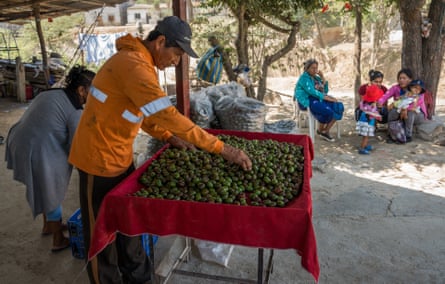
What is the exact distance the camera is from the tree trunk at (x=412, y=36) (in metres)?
6.42

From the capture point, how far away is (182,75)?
11.5ft

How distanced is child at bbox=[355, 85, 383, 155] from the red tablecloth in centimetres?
438

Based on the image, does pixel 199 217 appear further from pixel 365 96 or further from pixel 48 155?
pixel 365 96

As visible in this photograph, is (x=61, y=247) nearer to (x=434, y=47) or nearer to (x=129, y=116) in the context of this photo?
(x=129, y=116)

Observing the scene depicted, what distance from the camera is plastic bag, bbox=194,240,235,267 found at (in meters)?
2.97

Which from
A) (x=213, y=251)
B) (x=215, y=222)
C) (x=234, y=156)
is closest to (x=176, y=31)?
(x=234, y=156)

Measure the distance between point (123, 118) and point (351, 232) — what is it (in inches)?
96.7

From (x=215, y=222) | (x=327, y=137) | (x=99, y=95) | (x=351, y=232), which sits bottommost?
(x=351, y=232)

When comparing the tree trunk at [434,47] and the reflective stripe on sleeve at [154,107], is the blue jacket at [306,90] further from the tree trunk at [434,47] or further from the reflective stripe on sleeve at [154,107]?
the reflective stripe on sleeve at [154,107]

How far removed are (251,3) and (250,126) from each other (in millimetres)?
2573

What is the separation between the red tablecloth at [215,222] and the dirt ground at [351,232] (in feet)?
3.65

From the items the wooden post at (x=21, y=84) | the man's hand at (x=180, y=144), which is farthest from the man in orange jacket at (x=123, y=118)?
the wooden post at (x=21, y=84)

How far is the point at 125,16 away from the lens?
104ft

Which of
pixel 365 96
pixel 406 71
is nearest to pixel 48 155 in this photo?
pixel 365 96
